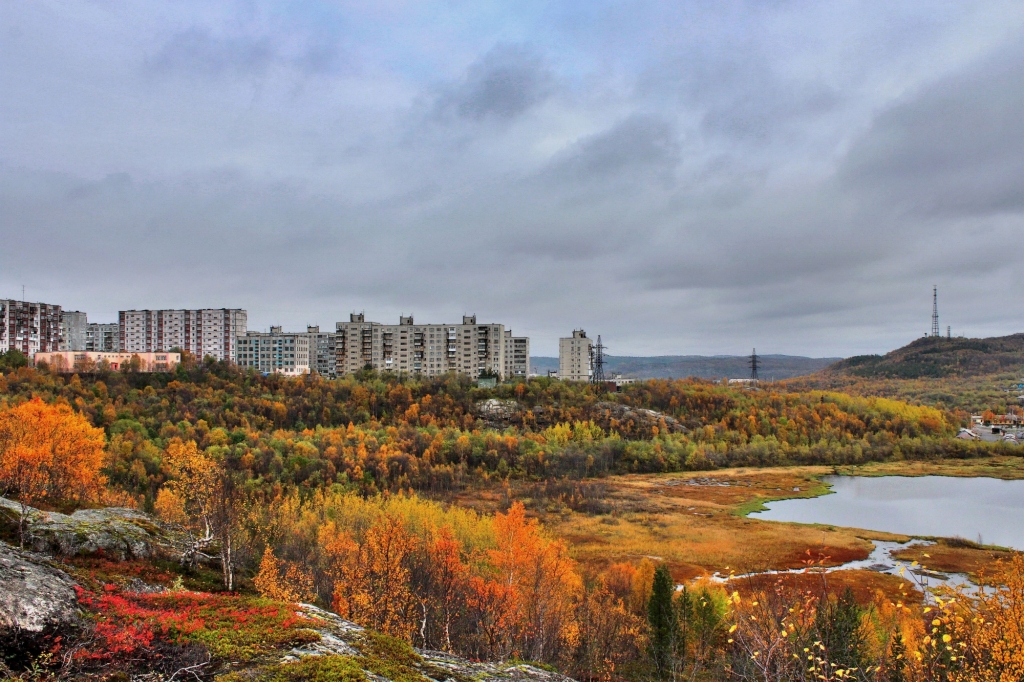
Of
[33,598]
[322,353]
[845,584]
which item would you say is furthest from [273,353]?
[33,598]

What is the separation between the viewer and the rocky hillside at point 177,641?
26.0 ft

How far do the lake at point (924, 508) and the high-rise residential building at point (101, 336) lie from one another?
13210 centimetres

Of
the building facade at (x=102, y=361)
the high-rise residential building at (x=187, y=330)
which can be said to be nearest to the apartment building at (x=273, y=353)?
the high-rise residential building at (x=187, y=330)

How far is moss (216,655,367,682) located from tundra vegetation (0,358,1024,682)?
0.18 feet

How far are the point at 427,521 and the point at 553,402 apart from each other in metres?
73.7

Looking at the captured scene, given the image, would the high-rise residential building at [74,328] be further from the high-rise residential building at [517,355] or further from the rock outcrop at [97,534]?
the rock outcrop at [97,534]

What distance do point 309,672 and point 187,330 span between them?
419 ft

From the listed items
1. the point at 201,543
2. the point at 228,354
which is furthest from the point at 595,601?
the point at 228,354

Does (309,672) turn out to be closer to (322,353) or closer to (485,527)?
(485,527)

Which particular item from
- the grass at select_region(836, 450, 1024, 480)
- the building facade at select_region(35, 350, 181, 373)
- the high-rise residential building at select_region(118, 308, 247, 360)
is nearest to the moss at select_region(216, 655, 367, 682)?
the building facade at select_region(35, 350, 181, 373)

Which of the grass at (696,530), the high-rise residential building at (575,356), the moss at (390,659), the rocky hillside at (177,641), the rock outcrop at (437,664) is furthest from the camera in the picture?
the high-rise residential building at (575,356)

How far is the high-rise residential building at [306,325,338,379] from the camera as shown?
127375mm

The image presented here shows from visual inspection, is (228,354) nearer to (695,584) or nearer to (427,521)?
(427,521)

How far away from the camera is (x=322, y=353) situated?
128 meters
